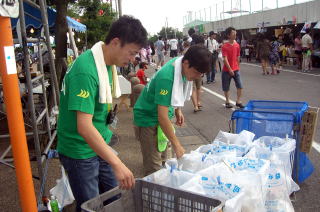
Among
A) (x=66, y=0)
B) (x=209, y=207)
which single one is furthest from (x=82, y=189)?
(x=66, y=0)

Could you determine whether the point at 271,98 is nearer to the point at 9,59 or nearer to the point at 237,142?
the point at 237,142

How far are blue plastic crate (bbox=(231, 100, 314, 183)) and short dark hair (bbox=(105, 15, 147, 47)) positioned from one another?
6.58ft

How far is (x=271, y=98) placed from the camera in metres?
9.27

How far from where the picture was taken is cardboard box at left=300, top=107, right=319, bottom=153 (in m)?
3.67

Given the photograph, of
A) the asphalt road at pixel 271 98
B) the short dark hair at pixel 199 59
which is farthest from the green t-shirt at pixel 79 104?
the asphalt road at pixel 271 98

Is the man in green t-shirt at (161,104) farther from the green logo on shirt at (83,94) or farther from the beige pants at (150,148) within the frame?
the green logo on shirt at (83,94)

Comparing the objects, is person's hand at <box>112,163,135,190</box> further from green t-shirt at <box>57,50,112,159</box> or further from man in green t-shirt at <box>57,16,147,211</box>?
green t-shirt at <box>57,50,112,159</box>

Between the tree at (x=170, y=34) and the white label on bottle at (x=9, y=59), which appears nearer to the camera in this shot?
the white label on bottle at (x=9, y=59)

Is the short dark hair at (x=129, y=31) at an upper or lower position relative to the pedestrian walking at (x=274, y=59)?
upper

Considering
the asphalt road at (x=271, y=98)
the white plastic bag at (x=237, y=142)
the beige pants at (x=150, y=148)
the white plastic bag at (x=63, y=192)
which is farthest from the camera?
the asphalt road at (x=271, y=98)

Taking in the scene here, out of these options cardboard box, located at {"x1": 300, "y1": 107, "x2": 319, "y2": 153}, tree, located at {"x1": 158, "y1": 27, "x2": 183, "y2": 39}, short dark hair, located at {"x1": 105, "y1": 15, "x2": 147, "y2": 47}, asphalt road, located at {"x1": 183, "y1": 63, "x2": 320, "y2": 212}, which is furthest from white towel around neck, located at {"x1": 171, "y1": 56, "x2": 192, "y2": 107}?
tree, located at {"x1": 158, "y1": 27, "x2": 183, "y2": 39}

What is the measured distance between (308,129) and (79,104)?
263cm

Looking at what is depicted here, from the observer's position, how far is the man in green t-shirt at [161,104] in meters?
2.91

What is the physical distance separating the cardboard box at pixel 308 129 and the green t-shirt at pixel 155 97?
142 centimetres
